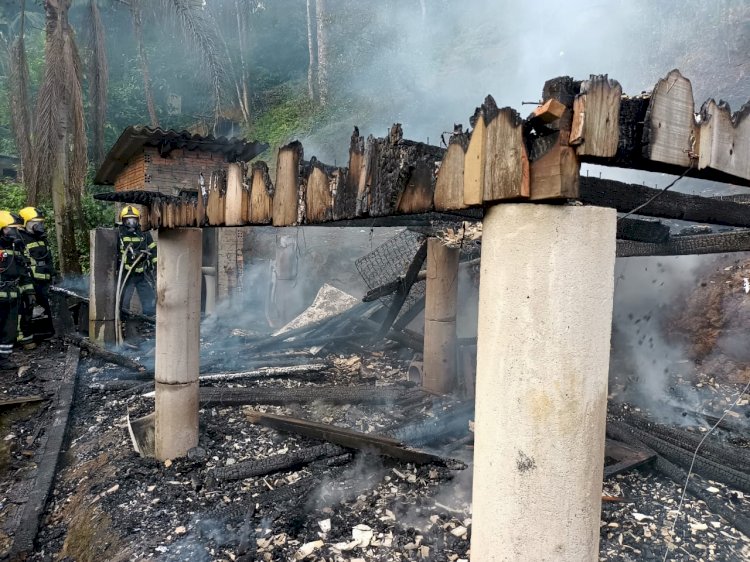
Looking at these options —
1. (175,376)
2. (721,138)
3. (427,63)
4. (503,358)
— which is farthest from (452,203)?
(427,63)

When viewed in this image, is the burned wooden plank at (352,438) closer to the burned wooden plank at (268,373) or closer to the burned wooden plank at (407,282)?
the burned wooden plank at (268,373)

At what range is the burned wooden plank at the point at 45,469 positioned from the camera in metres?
4.04

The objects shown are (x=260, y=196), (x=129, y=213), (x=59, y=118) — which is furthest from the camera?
(x=59, y=118)

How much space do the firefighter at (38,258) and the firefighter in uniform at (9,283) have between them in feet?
0.99

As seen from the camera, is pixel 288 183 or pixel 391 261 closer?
pixel 288 183

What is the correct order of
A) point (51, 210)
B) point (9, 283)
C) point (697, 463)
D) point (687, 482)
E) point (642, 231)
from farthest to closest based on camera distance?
point (51, 210) < point (9, 283) < point (697, 463) < point (642, 231) < point (687, 482)

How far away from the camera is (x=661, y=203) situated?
3.05 meters

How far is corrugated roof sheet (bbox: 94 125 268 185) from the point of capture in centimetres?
1025

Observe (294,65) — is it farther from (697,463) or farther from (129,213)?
(697,463)

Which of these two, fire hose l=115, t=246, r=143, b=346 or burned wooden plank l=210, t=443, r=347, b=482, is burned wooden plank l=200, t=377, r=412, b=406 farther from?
fire hose l=115, t=246, r=143, b=346

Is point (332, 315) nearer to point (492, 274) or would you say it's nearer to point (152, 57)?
point (492, 274)

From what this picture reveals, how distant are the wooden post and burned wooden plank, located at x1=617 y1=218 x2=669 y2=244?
847 centimetres

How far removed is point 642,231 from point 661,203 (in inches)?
39.2

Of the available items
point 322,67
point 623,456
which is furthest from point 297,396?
point 322,67
